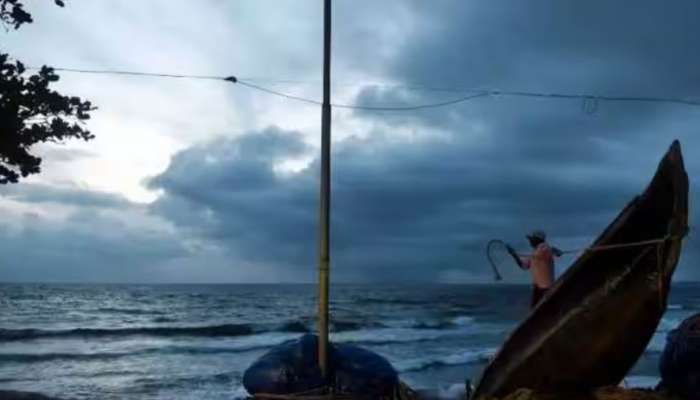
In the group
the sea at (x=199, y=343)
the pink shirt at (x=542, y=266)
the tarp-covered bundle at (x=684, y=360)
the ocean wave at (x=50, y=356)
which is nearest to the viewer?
the tarp-covered bundle at (x=684, y=360)

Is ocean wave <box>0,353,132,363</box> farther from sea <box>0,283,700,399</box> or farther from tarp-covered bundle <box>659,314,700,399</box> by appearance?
tarp-covered bundle <box>659,314,700,399</box>

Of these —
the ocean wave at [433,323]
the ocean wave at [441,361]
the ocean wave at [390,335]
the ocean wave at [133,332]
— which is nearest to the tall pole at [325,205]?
the ocean wave at [441,361]

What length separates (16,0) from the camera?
351 inches

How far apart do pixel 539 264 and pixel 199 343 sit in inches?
1005

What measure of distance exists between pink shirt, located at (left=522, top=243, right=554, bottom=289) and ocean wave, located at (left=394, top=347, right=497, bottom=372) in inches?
586

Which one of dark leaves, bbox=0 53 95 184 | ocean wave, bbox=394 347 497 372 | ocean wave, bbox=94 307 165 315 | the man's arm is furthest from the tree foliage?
ocean wave, bbox=94 307 165 315

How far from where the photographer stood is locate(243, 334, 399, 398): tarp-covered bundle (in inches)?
315

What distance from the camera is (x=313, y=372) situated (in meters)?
8.06

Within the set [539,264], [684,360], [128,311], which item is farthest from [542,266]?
[128,311]

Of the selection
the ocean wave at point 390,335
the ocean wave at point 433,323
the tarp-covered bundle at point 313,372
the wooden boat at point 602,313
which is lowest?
the ocean wave at point 390,335

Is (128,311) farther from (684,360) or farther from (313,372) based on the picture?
(684,360)

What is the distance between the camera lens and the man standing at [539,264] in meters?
8.52

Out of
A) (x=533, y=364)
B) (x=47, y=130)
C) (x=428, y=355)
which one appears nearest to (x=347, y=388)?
(x=533, y=364)

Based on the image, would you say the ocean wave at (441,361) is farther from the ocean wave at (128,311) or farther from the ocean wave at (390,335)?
the ocean wave at (128,311)
